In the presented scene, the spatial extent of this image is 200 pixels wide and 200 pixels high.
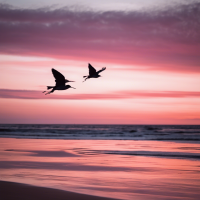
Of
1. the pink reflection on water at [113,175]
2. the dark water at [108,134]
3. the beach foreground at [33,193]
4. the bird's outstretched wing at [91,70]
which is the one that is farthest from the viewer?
the dark water at [108,134]

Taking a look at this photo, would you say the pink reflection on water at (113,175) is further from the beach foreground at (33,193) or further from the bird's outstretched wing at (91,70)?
the bird's outstretched wing at (91,70)

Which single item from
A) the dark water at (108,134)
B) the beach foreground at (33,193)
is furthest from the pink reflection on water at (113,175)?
the dark water at (108,134)

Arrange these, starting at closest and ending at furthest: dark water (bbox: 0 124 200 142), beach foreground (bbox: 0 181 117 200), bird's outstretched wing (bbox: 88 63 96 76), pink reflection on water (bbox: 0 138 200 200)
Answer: beach foreground (bbox: 0 181 117 200) < pink reflection on water (bbox: 0 138 200 200) < bird's outstretched wing (bbox: 88 63 96 76) < dark water (bbox: 0 124 200 142)

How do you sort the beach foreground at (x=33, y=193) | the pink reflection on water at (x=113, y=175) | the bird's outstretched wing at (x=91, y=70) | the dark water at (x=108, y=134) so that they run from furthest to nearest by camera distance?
the dark water at (x=108, y=134), the bird's outstretched wing at (x=91, y=70), the pink reflection on water at (x=113, y=175), the beach foreground at (x=33, y=193)

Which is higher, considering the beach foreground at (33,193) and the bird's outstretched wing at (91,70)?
the bird's outstretched wing at (91,70)

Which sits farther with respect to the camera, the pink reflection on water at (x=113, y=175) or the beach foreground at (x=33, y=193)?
the pink reflection on water at (x=113, y=175)

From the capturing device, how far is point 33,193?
7910mm

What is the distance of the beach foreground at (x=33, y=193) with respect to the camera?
7.55 meters

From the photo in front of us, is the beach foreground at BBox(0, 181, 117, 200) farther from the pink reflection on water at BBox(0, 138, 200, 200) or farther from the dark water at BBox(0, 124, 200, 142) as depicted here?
the dark water at BBox(0, 124, 200, 142)

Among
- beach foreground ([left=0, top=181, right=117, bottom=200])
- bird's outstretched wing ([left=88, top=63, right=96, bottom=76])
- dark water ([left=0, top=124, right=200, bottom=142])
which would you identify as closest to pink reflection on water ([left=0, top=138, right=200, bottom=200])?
beach foreground ([left=0, top=181, right=117, bottom=200])

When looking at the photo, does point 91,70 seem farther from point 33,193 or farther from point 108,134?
point 108,134

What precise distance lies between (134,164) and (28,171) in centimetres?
431

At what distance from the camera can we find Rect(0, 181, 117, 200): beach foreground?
7.55 meters

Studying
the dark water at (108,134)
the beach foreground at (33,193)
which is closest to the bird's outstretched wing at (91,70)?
the beach foreground at (33,193)
